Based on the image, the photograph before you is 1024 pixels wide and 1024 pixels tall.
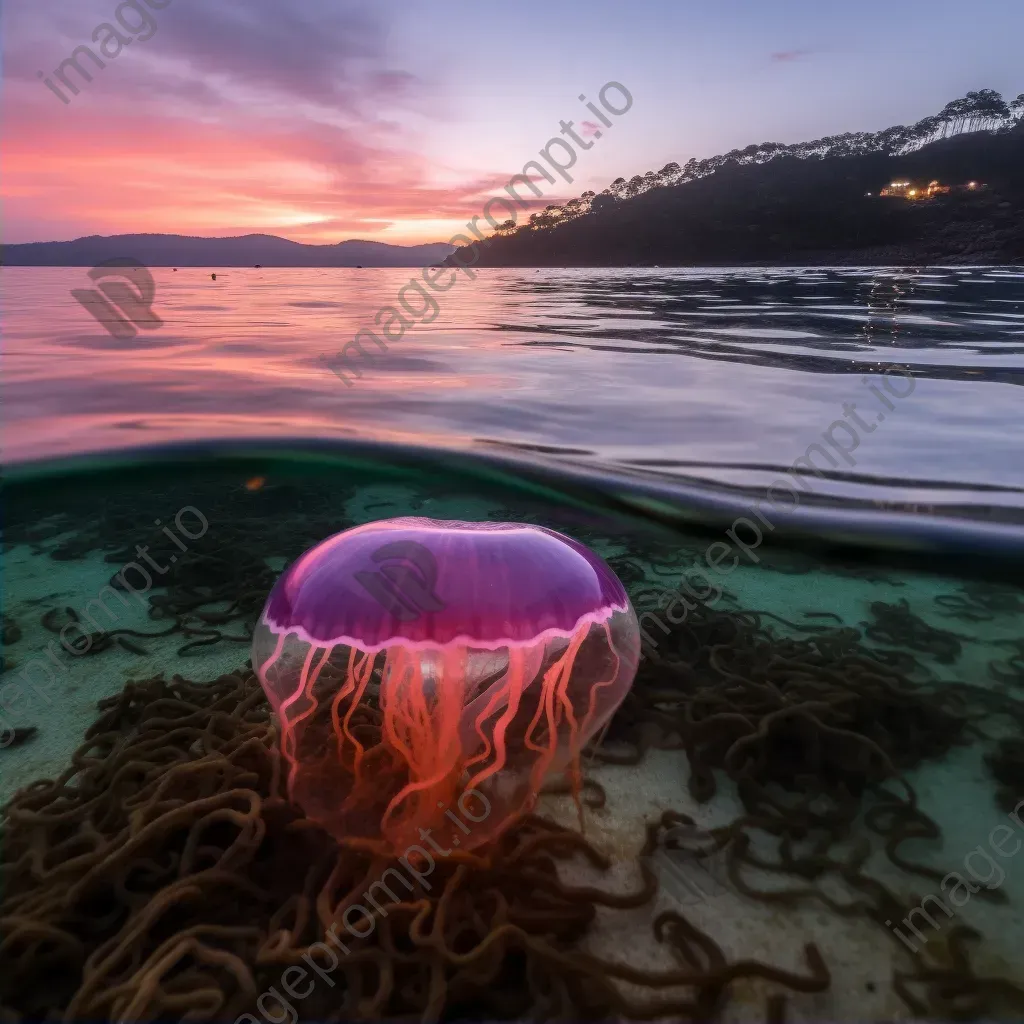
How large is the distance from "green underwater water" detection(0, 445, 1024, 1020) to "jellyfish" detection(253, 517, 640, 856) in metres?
0.86

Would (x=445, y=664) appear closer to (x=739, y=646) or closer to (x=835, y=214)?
(x=739, y=646)

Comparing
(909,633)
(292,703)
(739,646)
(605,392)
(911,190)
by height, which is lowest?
(909,633)

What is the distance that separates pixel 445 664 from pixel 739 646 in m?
2.67

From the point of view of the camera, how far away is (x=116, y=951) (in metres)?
1.85

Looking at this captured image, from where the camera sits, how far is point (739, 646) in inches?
154

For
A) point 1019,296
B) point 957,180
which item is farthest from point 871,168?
point 1019,296

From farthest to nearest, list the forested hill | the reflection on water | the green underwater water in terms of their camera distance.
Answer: the forested hill
the reflection on water
the green underwater water

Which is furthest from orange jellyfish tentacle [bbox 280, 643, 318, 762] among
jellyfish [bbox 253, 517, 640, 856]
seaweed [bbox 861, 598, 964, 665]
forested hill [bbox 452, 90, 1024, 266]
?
forested hill [bbox 452, 90, 1024, 266]

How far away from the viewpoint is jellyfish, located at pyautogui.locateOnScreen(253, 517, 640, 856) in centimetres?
158

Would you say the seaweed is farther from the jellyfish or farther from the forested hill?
the forested hill

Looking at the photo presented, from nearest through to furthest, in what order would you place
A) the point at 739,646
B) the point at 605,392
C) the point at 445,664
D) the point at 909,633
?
the point at 445,664 → the point at 739,646 → the point at 909,633 → the point at 605,392

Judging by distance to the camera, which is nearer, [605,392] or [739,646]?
[739,646]

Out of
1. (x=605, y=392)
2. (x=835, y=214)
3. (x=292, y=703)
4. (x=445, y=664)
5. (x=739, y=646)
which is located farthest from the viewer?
(x=835, y=214)

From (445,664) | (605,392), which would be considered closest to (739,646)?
(445,664)
